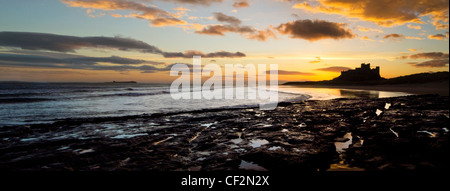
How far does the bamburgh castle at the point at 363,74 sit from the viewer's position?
9561 centimetres

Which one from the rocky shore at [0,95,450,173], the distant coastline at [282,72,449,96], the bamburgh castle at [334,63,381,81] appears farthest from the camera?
the bamburgh castle at [334,63,381,81]

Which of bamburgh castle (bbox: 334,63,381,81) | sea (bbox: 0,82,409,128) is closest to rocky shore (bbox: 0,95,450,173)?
sea (bbox: 0,82,409,128)

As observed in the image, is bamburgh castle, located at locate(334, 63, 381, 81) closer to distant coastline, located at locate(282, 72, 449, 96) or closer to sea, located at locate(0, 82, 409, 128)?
distant coastline, located at locate(282, 72, 449, 96)

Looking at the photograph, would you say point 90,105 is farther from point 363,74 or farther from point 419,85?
point 363,74

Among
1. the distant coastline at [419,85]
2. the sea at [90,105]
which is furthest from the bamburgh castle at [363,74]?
the sea at [90,105]

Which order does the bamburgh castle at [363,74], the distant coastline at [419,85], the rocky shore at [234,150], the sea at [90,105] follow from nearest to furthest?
the rocky shore at [234,150] → the sea at [90,105] → the distant coastline at [419,85] → the bamburgh castle at [363,74]

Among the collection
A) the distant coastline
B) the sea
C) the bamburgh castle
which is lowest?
the sea

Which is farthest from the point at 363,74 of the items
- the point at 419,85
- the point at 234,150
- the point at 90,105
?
the point at 234,150

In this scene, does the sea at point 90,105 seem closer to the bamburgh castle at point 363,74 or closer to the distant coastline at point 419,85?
the distant coastline at point 419,85

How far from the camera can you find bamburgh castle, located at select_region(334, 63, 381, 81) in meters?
95.6

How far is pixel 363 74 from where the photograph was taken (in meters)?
98.1

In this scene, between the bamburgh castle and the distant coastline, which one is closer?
the distant coastline

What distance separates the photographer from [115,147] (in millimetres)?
6207
